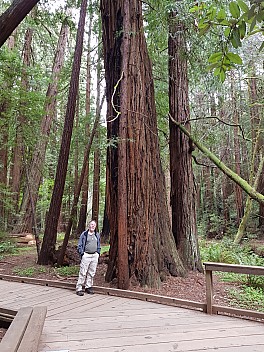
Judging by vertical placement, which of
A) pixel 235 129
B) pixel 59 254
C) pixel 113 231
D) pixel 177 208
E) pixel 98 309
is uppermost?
pixel 235 129

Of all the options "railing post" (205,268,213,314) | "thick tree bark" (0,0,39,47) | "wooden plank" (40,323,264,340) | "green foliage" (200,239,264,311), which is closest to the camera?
"thick tree bark" (0,0,39,47)

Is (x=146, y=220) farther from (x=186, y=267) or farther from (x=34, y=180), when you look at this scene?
(x=34, y=180)

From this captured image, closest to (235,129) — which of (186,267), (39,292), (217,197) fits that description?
(217,197)

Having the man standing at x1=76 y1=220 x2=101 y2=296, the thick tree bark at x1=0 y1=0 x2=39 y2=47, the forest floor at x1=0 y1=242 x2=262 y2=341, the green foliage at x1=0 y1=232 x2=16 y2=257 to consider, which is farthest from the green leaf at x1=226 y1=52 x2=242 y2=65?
the green foliage at x1=0 y1=232 x2=16 y2=257

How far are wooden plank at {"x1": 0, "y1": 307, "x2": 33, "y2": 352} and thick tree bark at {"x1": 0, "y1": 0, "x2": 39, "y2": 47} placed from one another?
235cm

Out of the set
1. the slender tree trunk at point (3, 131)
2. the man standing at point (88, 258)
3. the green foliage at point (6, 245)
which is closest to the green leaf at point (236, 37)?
the man standing at point (88, 258)

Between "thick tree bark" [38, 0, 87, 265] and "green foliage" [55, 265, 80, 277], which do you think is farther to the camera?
"thick tree bark" [38, 0, 87, 265]

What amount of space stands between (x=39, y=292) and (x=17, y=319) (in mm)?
2346

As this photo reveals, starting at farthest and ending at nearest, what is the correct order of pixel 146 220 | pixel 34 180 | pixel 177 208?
1. pixel 34 180
2. pixel 177 208
3. pixel 146 220

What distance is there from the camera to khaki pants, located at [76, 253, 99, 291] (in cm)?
520

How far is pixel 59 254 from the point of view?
27.2 feet

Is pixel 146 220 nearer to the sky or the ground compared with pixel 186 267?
nearer to the sky

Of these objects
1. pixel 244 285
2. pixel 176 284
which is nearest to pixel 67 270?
pixel 176 284

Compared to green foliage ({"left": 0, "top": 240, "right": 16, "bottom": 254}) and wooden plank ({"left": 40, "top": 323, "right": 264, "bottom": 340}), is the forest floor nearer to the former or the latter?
wooden plank ({"left": 40, "top": 323, "right": 264, "bottom": 340})
